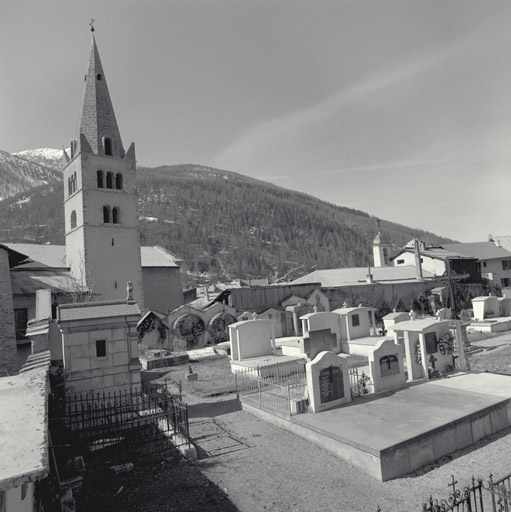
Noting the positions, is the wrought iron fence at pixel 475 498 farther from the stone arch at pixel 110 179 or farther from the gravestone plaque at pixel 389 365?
the stone arch at pixel 110 179

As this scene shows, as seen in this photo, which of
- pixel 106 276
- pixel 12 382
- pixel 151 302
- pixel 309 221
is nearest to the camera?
pixel 12 382

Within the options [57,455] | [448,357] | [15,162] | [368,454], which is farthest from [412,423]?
[15,162]

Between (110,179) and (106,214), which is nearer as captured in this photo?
(106,214)

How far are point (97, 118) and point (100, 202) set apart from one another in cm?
724

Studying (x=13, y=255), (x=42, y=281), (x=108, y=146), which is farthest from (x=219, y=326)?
(x=108, y=146)

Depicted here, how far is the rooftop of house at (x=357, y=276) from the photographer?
39.1 meters

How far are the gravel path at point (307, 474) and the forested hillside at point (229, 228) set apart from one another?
8523 centimetres

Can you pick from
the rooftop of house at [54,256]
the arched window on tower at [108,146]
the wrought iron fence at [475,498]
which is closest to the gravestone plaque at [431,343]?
the wrought iron fence at [475,498]

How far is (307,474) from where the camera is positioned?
309 inches

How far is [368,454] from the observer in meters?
7.81

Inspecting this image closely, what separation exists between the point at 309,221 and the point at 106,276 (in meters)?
126

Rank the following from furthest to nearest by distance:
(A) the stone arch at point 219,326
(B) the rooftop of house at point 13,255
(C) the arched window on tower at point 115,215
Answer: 1. (C) the arched window on tower at point 115,215
2. (A) the stone arch at point 219,326
3. (B) the rooftop of house at point 13,255

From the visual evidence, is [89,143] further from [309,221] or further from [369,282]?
[309,221]

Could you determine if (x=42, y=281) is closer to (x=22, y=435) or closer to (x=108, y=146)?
(x=108, y=146)
